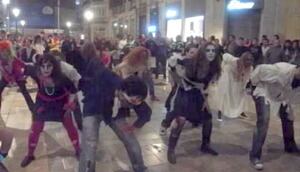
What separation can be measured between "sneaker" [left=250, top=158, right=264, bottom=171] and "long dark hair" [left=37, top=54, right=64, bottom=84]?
2.63 m

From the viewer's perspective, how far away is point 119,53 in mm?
11656

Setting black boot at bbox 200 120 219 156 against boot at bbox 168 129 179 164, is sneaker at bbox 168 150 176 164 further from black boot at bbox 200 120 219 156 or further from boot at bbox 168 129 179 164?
black boot at bbox 200 120 219 156

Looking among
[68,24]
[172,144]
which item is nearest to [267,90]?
[172,144]

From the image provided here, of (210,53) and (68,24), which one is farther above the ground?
(210,53)

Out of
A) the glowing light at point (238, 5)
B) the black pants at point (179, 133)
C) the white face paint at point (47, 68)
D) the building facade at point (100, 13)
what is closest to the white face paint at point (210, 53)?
the black pants at point (179, 133)

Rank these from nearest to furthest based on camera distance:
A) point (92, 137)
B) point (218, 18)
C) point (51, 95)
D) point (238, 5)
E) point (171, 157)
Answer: point (92, 137), point (51, 95), point (171, 157), point (238, 5), point (218, 18)

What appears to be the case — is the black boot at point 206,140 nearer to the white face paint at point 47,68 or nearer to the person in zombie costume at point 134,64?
the person in zombie costume at point 134,64

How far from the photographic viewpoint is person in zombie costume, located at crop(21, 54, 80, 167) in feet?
15.8

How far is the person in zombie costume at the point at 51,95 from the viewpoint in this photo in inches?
189

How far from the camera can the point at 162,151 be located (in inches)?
228

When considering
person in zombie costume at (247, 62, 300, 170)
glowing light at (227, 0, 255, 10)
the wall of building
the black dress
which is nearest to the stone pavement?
person in zombie costume at (247, 62, 300, 170)

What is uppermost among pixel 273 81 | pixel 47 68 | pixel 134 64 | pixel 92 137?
pixel 134 64

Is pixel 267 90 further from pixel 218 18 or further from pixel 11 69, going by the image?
pixel 218 18

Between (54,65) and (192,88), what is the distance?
1.73 meters
